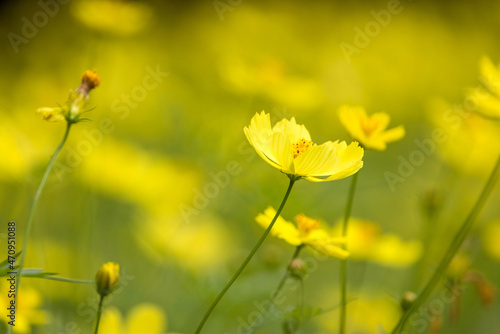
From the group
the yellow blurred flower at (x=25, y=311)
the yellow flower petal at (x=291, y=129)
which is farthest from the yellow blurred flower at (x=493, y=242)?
the yellow blurred flower at (x=25, y=311)

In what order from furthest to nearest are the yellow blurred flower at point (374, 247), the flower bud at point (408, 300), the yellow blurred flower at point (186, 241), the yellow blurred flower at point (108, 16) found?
the yellow blurred flower at point (108, 16) → the yellow blurred flower at point (186, 241) → the yellow blurred flower at point (374, 247) → the flower bud at point (408, 300)

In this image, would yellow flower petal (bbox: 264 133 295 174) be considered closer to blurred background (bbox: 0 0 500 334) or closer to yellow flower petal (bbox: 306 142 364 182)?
yellow flower petal (bbox: 306 142 364 182)

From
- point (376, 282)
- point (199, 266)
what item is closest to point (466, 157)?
point (376, 282)

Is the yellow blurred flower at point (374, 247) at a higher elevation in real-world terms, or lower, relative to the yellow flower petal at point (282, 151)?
lower

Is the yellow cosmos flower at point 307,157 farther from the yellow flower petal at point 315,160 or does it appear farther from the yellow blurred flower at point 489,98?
the yellow blurred flower at point 489,98

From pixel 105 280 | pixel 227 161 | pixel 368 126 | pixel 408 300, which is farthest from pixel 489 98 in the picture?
pixel 227 161

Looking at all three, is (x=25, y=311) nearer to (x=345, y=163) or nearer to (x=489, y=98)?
(x=345, y=163)

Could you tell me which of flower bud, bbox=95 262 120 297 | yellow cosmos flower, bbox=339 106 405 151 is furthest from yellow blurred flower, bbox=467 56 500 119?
flower bud, bbox=95 262 120 297

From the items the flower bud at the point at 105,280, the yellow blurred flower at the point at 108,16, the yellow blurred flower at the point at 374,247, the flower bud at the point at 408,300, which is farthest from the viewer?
the yellow blurred flower at the point at 108,16
